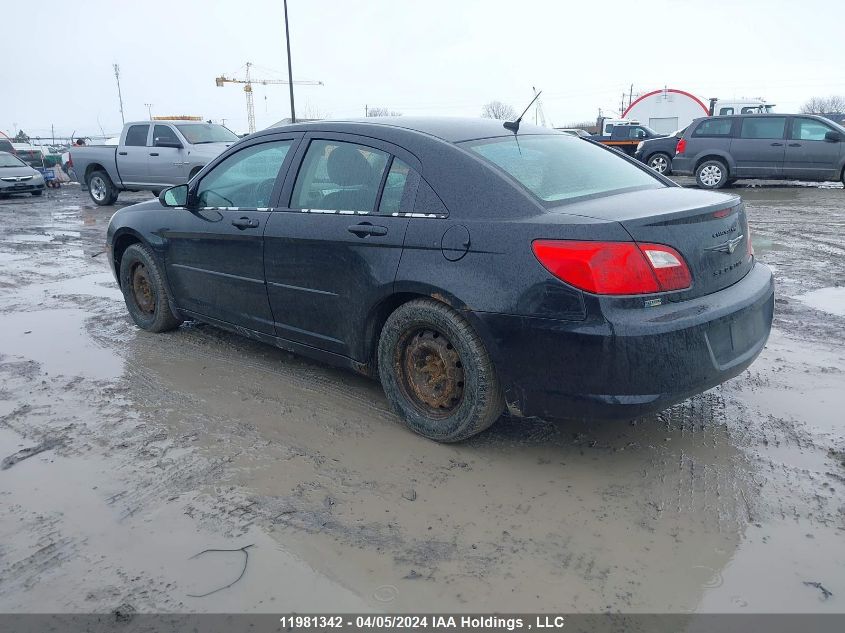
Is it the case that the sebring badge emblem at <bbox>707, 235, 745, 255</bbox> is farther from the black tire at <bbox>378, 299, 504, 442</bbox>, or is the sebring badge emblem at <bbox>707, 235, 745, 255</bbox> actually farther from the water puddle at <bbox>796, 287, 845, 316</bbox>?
the water puddle at <bbox>796, 287, 845, 316</bbox>

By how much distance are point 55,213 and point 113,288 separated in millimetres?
9291

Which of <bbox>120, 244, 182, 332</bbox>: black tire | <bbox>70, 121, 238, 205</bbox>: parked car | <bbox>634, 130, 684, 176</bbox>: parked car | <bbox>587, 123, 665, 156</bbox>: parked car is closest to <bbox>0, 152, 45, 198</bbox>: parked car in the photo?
<bbox>70, 121, 238, 205</bbox>: parked car

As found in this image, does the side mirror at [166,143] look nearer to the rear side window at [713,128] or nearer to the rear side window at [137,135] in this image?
the rear side window at [137,135]

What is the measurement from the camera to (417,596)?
235cm

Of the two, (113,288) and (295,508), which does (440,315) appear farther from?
(113,288)

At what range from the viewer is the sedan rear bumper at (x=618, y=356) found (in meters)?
2.78

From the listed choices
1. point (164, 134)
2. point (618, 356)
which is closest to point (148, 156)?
point (164, 134)

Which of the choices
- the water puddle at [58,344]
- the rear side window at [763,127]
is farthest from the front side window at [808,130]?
the water puddle at [58,344]

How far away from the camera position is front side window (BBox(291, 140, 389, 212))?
3.61 meters

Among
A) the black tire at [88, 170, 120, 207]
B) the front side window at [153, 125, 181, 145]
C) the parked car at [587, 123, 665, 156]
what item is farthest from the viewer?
the parked car at [587, 123, 665, 156]

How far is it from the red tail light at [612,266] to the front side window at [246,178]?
197 centimetres

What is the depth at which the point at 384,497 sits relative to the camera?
2.96 m

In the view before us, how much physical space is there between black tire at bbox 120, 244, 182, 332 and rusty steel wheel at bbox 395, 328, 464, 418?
2460 millimetres

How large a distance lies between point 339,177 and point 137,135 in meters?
13.5
